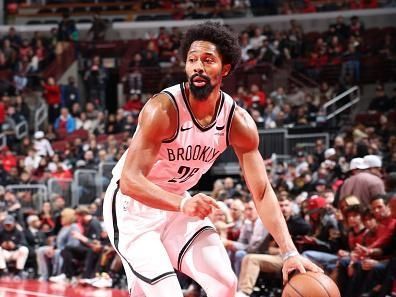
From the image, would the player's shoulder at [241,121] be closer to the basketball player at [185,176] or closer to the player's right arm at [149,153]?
the basketball player at [185,176]

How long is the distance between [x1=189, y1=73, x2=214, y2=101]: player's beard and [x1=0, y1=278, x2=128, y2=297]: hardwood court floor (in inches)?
279

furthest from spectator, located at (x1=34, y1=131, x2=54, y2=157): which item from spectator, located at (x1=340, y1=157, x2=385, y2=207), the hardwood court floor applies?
spectator, located at (x1=340, y1=157, x2=385, y2=207)

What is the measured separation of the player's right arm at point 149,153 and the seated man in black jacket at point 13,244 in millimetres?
10105

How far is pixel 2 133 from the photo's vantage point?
71.8ft

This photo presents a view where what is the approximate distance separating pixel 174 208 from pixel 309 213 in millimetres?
6585

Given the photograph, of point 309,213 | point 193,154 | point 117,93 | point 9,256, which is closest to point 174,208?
point 193,154

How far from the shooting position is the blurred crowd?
10.4m

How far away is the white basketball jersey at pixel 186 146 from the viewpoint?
5.43 m

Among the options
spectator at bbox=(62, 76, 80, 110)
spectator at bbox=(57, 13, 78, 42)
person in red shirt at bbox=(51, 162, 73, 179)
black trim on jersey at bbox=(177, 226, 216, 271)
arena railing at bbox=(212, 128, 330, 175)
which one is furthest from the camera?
spectator at bbox=(57, 13, 78, 42)

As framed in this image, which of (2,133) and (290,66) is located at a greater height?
(290,66)

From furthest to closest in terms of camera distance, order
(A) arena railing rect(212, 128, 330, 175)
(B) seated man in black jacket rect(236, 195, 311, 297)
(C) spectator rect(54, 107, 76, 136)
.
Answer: (C) spectator rect(54, 107, 76, 136) < (A) arena railing rect(212, 128, 330, 175) < (B) seated man in black jacket rect(236, 195, 311, 297)

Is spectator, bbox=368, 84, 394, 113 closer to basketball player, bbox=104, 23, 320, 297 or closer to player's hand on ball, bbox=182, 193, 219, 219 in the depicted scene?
basketball player, bbox=104, 23, 320, 297

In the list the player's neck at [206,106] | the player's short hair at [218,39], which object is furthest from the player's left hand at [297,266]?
the player's short hair at [218,39]

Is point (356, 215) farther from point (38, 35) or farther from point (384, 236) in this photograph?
point (38, 35)
